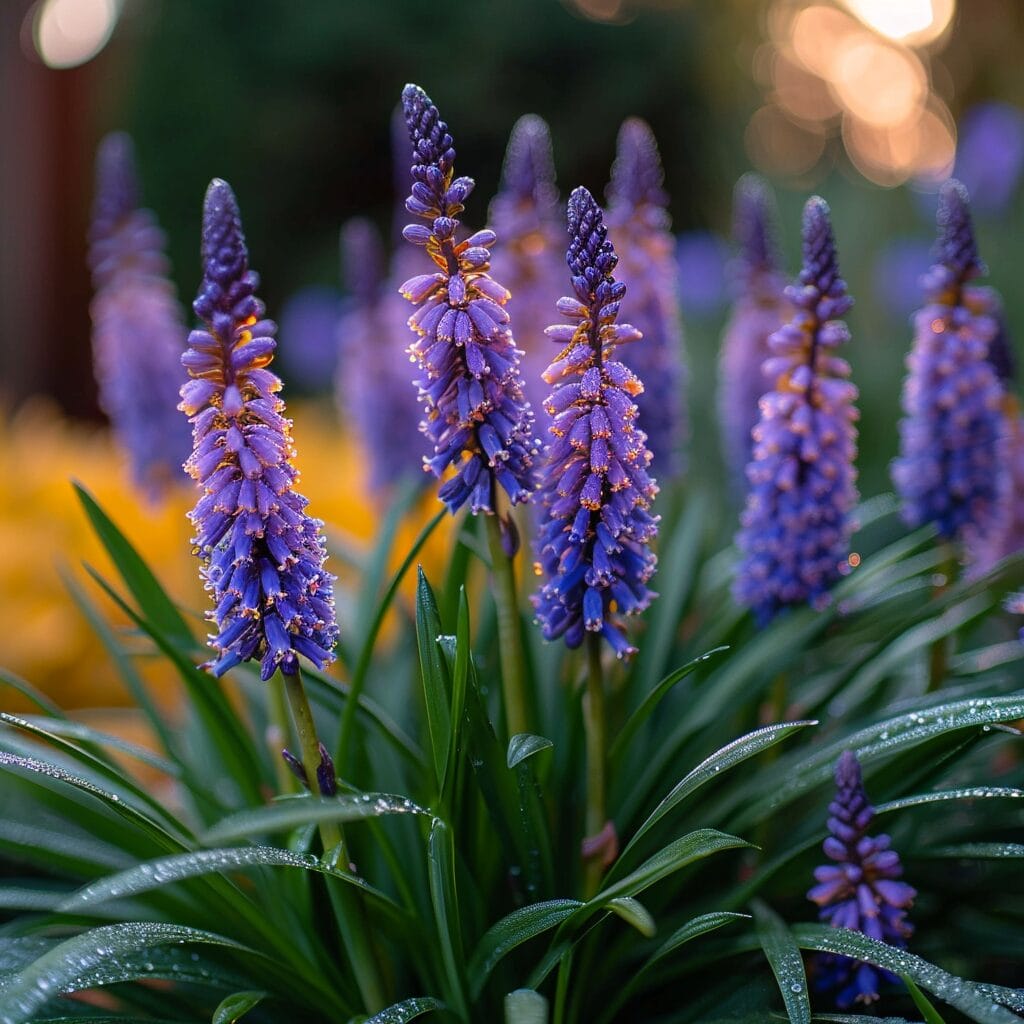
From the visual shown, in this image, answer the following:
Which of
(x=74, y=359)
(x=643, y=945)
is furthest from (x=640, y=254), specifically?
(x=74, y=359)

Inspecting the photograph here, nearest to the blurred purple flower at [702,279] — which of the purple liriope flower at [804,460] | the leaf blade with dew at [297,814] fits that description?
the purple liriope flower at [804,460]

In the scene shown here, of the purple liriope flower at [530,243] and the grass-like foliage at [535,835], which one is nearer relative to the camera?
the grass-like foliage at [535,835]

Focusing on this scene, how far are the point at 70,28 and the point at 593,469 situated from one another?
29.9 ft

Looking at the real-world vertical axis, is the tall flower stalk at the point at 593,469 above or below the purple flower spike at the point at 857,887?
above

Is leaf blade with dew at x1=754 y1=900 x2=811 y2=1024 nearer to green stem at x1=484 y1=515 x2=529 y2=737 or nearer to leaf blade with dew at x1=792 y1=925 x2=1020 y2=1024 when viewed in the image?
leaf blade with dew at x1=792 y1=925 x2=1020 y2=1024

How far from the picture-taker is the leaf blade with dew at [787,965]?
157 centimetres

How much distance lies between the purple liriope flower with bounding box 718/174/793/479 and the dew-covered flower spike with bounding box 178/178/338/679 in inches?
60.5

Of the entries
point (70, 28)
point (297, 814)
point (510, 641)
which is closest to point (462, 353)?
point (510, 641)

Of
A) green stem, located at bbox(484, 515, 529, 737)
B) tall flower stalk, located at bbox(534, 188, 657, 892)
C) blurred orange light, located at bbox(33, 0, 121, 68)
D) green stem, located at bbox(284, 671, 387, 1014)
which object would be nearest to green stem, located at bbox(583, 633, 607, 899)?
tall flower stalk, located at bbox(534, 188, 657, 892)

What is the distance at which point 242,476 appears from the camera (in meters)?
1.56

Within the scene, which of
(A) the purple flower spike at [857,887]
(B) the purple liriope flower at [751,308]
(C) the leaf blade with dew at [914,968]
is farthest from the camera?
(B) the purple liriope flower at [751,308]

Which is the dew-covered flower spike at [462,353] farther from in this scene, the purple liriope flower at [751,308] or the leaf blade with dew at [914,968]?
the purple liriope flower at [751,308]

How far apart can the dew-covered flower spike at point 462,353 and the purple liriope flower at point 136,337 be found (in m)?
1.64

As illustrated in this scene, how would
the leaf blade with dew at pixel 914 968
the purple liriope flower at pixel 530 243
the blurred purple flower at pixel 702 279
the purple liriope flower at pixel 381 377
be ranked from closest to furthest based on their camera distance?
the leaf blade with dew at pixel 914 968, the purple liriope flower at pixel 530 243, the purple liriope flower at pixel 381 377, the blurred purple flower at pixel 702 279
